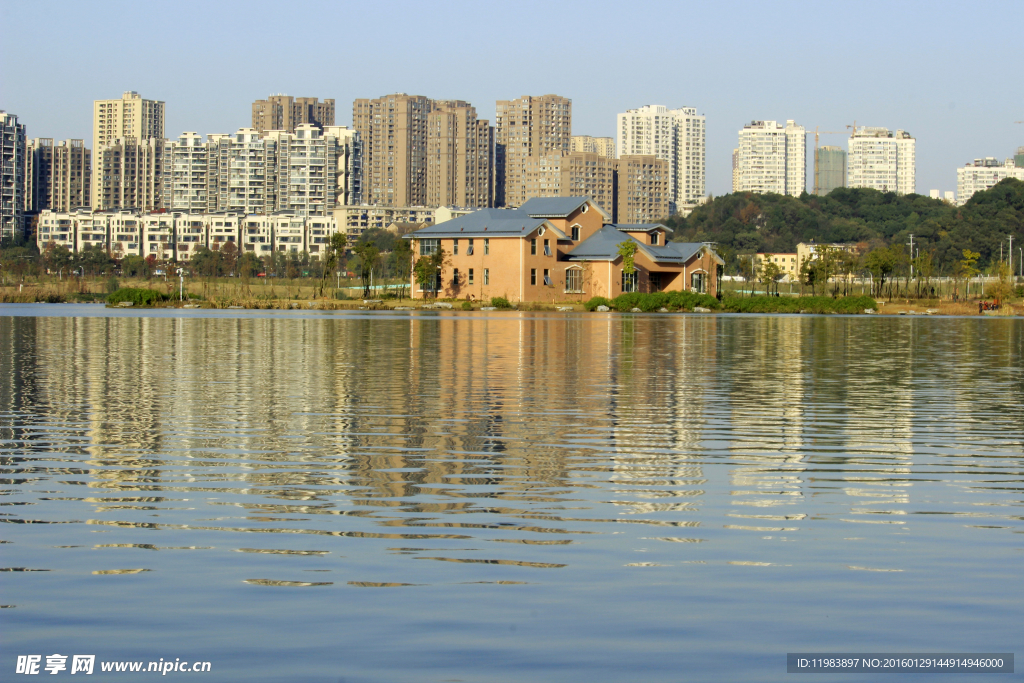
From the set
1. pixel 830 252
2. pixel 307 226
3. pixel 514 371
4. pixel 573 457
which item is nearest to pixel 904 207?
pixel 830 252

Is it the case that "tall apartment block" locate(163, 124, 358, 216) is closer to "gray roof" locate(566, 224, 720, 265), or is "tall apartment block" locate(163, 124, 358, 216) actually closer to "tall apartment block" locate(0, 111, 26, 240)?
"tall apartment block" locate(0, 111, 26, 240)

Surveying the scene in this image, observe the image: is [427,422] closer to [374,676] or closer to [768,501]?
[768,501]

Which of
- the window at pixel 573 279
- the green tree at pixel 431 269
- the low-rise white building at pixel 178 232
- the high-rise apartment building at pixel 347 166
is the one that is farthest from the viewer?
the high-rise apartment building at pixel 347 166

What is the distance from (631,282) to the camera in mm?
72125

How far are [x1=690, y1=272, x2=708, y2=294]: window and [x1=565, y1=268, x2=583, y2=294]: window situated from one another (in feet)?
26.9

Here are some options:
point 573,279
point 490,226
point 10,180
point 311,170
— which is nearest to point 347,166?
point 311,170

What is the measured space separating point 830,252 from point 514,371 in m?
63.1

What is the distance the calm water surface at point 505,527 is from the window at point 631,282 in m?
54.2

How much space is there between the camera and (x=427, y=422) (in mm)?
13094

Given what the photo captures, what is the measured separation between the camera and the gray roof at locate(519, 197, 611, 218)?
75.4 metres

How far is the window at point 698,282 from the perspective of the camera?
7425 centimetres

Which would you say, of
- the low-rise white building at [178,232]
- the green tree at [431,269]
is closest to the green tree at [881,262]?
the green tree at [431,269]

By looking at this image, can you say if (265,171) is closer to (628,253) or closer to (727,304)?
(628,253)

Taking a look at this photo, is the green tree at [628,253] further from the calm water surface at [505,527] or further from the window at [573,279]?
the calm water surface at [505,527]
